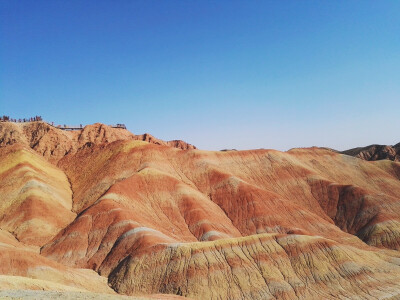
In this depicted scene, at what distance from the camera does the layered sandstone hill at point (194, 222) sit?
5044 centimetres

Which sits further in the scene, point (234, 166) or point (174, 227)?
point (234, 166)

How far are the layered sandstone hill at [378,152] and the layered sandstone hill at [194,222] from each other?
54794mm

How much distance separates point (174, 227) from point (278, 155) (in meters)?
51.4

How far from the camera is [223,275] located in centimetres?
5094

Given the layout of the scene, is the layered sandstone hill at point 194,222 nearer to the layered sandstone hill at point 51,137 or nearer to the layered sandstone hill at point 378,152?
the layered sandstone hill at point 51,137

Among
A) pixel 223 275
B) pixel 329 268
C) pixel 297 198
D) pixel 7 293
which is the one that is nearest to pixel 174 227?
pixel 223 275

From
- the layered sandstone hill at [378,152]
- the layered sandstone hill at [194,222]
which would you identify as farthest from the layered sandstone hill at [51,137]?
the layered sandstone hill at [378,152]

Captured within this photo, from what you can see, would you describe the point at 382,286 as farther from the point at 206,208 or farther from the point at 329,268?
the point at 206,208

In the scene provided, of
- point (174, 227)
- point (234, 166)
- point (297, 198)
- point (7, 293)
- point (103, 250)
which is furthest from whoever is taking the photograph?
point (234, 166)

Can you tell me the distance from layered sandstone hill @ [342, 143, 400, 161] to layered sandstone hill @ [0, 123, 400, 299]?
5479 centimetres

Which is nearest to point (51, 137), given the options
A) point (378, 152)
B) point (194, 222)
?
point (194, 222)

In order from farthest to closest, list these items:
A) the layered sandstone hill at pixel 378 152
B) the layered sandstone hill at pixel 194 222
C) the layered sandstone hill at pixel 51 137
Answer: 1. the layered sandstone hill at pixel 378 152
2. the layered sandstone hill at pixel 51 137
3. the layered sandstone hill at pixel 194 222

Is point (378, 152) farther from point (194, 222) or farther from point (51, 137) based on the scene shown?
point (51, 137)

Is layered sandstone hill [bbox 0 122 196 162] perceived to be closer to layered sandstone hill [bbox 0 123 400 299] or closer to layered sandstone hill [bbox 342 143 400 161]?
layered sandstone hill [bbox 0 123 400 299]
